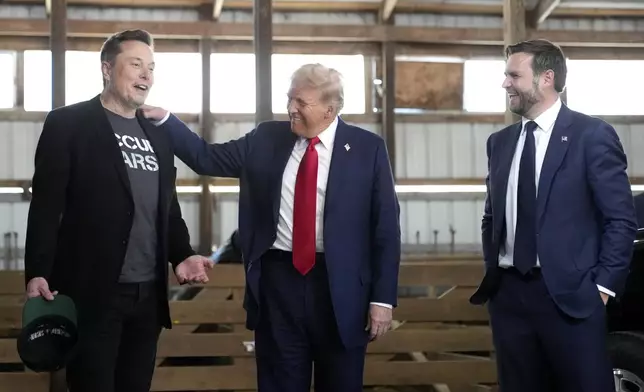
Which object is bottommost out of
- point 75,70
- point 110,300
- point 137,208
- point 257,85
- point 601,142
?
point 110,300

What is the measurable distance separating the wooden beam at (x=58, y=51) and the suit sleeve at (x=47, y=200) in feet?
7.72

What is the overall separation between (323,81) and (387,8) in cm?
778

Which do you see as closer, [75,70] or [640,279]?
[640,279]

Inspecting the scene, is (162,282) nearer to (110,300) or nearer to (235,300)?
(110,300)

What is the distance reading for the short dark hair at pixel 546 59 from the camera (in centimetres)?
236

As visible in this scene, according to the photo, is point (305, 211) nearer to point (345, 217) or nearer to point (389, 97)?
point (345, 217)

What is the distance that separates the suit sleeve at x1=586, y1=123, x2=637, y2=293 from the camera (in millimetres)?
2217

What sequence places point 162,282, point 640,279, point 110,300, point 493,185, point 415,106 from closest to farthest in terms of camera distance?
1. point 110,300
2. point 162,282
3. point 493,185
4. point 640,279
5. point 415,106

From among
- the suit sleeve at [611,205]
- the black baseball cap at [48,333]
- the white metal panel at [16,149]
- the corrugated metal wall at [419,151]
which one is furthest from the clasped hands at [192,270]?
the white metal panel at [16,149]

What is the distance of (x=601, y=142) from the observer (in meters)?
2.28

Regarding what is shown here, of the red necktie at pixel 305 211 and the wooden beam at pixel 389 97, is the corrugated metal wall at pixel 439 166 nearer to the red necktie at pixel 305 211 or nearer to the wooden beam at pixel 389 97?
the wooden beam at pixel 389 97

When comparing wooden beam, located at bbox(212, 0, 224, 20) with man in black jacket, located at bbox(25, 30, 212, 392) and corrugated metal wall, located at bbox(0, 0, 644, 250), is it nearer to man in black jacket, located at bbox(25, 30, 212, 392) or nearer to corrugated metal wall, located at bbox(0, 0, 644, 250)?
corrugated metal wall, located at bbox(0, 0, 644, 250)

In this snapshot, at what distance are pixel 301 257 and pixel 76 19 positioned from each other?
7869mm

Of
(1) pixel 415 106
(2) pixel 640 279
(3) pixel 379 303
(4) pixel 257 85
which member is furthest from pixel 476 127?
(3) pixel 379 303
